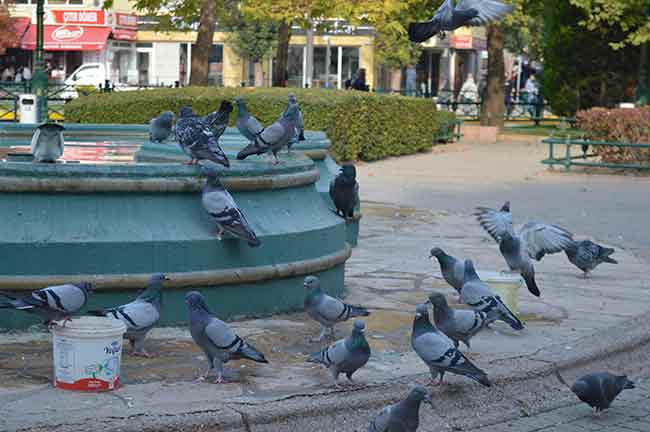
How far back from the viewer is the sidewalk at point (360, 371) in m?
5.98

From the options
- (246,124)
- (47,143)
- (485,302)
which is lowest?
(485,302)

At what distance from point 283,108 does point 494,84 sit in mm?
15290

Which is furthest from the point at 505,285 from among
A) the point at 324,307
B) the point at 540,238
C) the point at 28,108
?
the point at 28,108

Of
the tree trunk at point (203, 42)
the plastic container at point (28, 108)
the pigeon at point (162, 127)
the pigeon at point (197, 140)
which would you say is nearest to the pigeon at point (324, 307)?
the pigeon at point (197, 140)

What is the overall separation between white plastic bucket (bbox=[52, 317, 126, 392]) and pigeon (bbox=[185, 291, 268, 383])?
415mm

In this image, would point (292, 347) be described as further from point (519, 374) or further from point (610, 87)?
point (610, 87)

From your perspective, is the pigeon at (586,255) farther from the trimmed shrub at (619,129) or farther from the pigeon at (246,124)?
the trimmed shrub at (619,129)

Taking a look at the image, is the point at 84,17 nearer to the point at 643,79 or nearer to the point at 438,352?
the point at 643,79

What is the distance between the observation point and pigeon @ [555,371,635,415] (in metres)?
6.68

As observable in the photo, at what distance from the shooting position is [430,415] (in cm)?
655

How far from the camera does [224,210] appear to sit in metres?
7.67

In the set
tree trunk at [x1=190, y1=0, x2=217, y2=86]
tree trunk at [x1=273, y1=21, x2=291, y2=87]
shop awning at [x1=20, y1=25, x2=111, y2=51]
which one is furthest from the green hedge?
shop awning at [x1=20, y1=25, x2=111, y2=51]

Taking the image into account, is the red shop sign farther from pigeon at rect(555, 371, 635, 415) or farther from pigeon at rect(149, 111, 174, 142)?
pigeon at rect(555, 371, 635, 415)

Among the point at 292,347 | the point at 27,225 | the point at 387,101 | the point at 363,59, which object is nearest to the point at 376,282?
the point at 292,347
